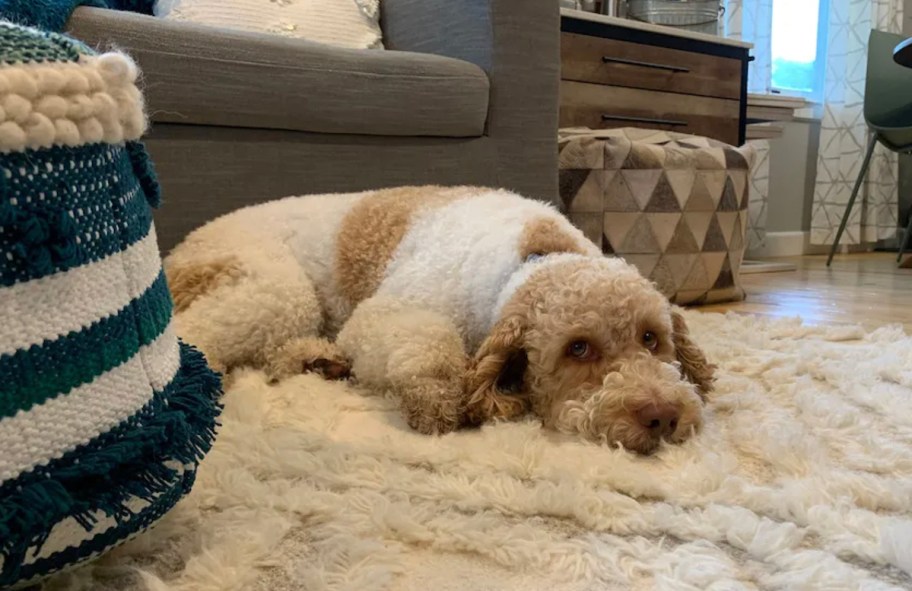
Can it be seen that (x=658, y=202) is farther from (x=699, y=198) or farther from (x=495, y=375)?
(x=495, y=375)

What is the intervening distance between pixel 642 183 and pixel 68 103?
2151 millimetres

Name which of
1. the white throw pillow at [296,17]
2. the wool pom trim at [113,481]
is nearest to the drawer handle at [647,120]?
the white throw pillow at [296,17]

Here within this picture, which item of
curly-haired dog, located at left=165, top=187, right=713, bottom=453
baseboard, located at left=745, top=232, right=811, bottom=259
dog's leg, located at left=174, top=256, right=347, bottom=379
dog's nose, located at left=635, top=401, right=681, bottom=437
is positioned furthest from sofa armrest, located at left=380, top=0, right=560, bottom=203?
baseboard, located at left=745, top=232, right=811, bottom=259

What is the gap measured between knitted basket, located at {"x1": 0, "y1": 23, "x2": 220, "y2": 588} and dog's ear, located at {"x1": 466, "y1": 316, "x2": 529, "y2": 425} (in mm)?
605

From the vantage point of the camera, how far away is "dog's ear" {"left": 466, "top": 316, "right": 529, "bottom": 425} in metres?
1.27

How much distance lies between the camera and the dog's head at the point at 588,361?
1.15m

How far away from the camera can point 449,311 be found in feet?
4.89

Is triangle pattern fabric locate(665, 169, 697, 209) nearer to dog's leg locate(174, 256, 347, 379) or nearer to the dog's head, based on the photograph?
the dog's head

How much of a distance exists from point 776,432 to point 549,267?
47 centimetres

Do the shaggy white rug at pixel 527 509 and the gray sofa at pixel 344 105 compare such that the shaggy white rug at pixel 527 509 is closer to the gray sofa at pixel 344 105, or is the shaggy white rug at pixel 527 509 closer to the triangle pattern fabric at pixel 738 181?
the gray sofa at pixel 344 105

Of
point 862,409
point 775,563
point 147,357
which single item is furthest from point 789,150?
point 147,357

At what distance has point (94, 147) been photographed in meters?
0.65

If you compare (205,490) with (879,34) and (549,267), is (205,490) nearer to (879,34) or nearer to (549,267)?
(549,267)

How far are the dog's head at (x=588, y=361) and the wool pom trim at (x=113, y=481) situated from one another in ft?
1.92
